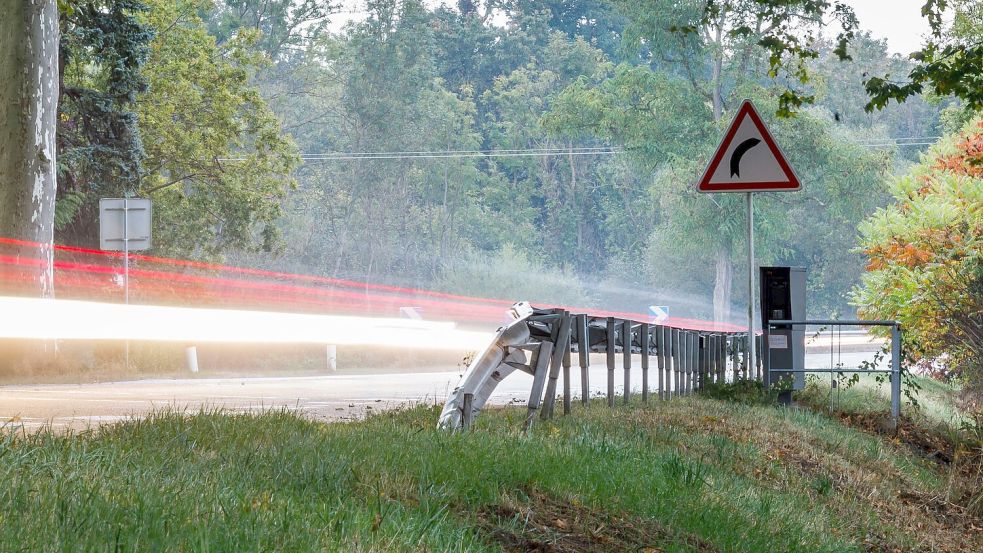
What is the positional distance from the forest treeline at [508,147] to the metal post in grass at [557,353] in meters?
28.2

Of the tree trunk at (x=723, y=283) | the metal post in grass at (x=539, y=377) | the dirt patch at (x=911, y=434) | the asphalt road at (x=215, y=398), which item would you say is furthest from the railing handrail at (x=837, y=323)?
the tree trunk at (x=723, y=283)

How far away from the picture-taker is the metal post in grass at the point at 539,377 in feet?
32.1

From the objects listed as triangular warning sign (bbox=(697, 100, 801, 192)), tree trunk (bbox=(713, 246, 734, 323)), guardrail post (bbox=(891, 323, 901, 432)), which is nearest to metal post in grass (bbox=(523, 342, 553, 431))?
triangular warning sign (bbox=(697, 100, 801, 192))

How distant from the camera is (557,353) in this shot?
10227 mm

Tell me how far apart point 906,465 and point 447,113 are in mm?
66309

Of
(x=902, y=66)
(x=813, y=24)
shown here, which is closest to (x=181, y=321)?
(x=813, y=24)

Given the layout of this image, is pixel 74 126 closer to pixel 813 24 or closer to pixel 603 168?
pixel 813 24

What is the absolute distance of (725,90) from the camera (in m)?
66.0

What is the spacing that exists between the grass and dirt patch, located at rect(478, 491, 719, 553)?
0.01m

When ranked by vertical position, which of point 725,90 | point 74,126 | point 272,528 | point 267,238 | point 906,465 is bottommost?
point 906,465

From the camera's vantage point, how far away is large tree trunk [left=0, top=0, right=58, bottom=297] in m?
23.2

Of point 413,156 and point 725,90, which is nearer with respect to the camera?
point 725,90

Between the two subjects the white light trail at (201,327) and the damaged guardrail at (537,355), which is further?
the white light trail at (201,327)

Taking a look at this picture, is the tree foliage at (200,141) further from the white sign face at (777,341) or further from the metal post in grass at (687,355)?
the white sign face at (777,341)
